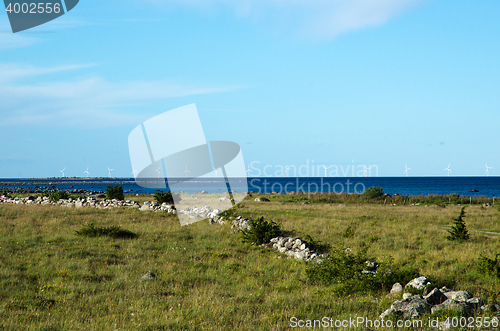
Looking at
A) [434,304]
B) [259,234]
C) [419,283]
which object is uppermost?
[434,304]

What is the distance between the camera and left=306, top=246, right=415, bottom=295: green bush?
32.6 ft

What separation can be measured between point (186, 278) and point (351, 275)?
17.1 ft

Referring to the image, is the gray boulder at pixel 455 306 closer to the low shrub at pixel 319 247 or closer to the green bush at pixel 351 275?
the green bush at pixel 351 275

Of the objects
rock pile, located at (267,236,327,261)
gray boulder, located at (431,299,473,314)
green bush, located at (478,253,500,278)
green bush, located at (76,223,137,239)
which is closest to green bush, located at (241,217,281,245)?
rock pile, located at (267,236,327,261)

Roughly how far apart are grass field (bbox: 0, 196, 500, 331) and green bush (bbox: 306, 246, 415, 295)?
0.30 metres

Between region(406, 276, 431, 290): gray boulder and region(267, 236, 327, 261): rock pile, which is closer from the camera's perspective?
region(406, 276, 431, 290): gray boulder

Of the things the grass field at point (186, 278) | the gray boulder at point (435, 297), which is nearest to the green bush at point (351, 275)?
the grass field at point (186, 278)

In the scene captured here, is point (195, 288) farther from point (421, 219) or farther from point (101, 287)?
point (421, 219)

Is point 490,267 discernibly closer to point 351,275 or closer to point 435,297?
point 435,297

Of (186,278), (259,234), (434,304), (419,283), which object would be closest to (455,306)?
(434,304)

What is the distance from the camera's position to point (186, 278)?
10.7 metres

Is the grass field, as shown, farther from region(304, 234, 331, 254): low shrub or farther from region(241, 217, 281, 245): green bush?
region(304, 234, 331, 254): low shrub

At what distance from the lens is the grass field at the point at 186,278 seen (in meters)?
7.48

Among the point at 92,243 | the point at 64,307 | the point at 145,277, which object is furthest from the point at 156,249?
the point at 64,307
